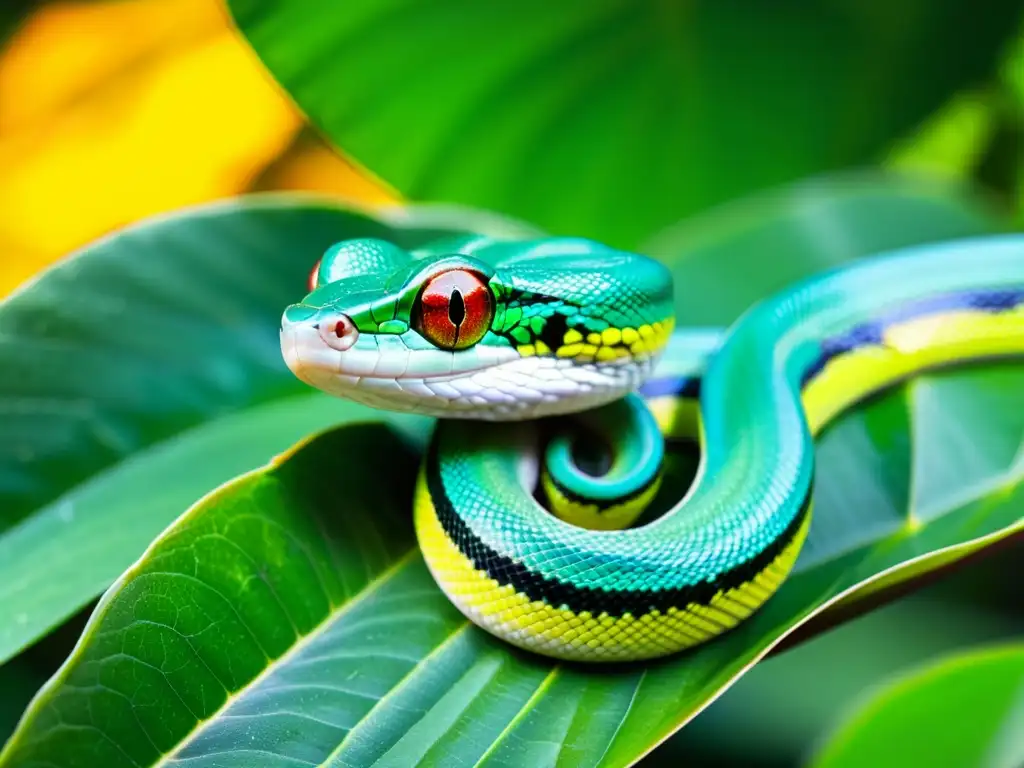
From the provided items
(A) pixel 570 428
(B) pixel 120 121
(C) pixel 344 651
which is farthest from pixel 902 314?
(B) pixel 120 121

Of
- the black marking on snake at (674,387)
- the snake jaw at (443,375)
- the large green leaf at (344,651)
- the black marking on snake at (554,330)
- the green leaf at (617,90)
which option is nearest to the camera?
the large green leaf at (344,651)

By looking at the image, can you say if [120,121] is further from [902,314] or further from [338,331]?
[902,314]

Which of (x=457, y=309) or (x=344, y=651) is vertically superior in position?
(x=457, y=309)

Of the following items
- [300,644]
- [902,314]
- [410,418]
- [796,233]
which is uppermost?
[796,233]

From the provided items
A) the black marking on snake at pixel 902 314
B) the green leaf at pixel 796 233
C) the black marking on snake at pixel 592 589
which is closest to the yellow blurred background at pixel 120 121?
the green leaf at pixel 796 233

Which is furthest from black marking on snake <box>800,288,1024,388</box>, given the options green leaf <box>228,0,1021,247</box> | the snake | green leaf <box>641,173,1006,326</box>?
green leaf <box>228,0,1021,247</box>

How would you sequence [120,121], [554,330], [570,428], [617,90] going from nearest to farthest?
[554,330]
[570,428]
[617,90]
[120,121]

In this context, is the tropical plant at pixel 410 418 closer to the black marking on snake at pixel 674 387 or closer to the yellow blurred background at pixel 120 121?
the black marking on snake at pixel 674 387
